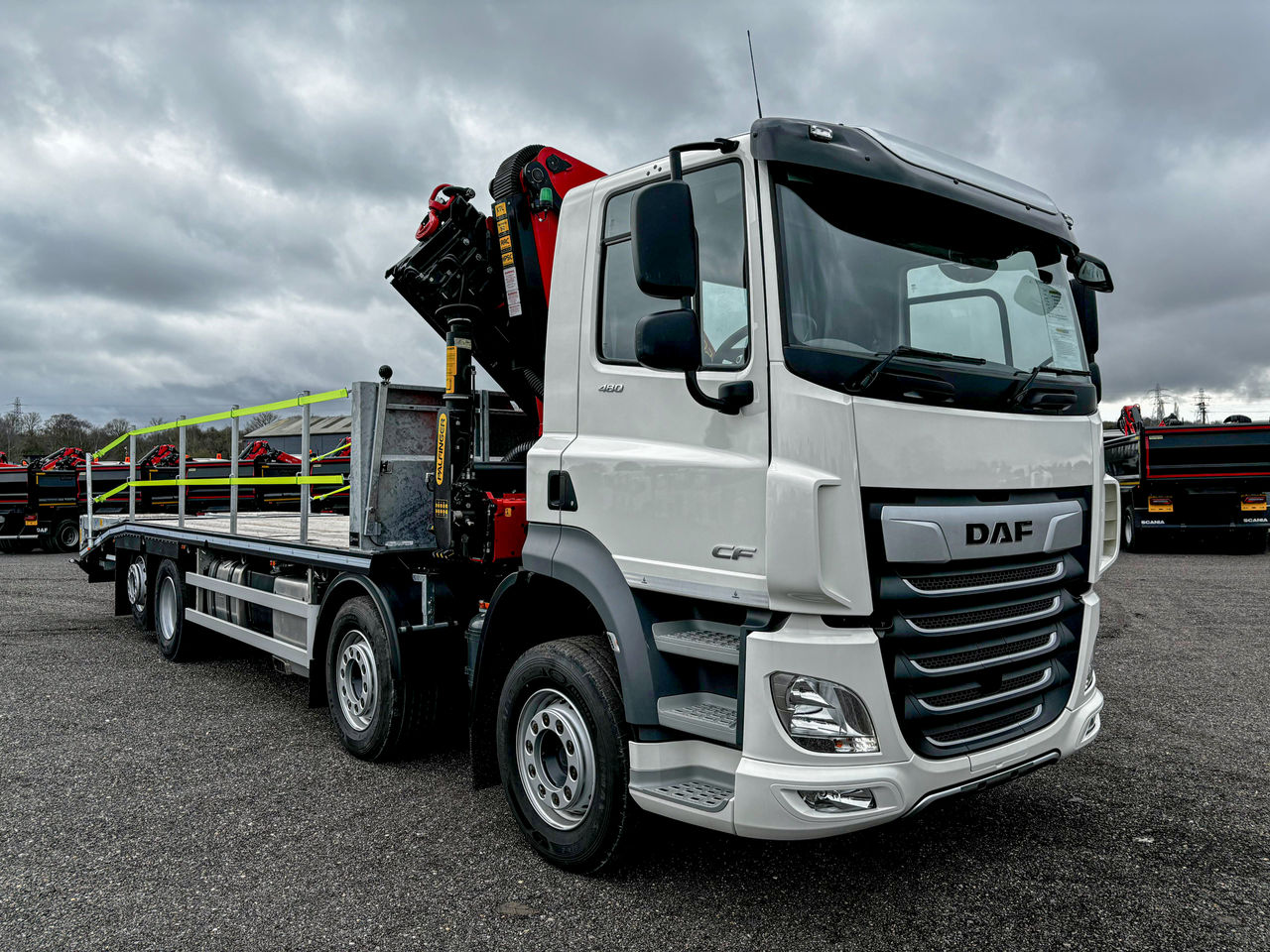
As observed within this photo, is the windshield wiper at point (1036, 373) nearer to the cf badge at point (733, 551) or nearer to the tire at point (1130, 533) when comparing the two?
the cf badge at point (733, 551)

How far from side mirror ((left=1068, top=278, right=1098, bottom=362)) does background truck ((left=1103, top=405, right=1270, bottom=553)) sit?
15.2 m

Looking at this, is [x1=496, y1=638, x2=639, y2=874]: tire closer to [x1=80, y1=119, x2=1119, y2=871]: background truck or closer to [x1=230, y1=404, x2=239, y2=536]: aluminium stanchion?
[x1=80, y1=119, x2=1119, y2=871]: background truck

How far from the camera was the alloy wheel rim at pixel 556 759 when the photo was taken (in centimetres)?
355

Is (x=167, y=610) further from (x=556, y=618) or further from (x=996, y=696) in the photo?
(x=996, y=696)

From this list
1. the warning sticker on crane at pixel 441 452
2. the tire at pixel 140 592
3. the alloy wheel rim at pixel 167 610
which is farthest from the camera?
the tire at pixel 140 592

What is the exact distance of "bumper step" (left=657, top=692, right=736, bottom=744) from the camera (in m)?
3.01

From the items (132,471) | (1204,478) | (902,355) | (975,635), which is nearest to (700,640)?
(975,635)

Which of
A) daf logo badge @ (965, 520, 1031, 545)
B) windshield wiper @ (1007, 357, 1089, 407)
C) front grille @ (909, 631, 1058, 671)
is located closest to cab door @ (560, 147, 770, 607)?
front grille @ (909, 631, 1058, 671)

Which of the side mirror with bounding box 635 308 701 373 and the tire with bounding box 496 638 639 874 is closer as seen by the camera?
the side mirror with bounding box 635 308 701 373

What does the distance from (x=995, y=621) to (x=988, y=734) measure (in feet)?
1.31

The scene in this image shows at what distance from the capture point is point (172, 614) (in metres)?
7.91

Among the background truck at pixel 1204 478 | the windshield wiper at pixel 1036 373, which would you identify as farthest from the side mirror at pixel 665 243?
the background truck at pixel 1204 478

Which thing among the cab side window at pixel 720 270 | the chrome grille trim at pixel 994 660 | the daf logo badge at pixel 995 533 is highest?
the cab side window at pixel 720 270

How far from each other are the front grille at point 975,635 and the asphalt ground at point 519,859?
0.72 meters
